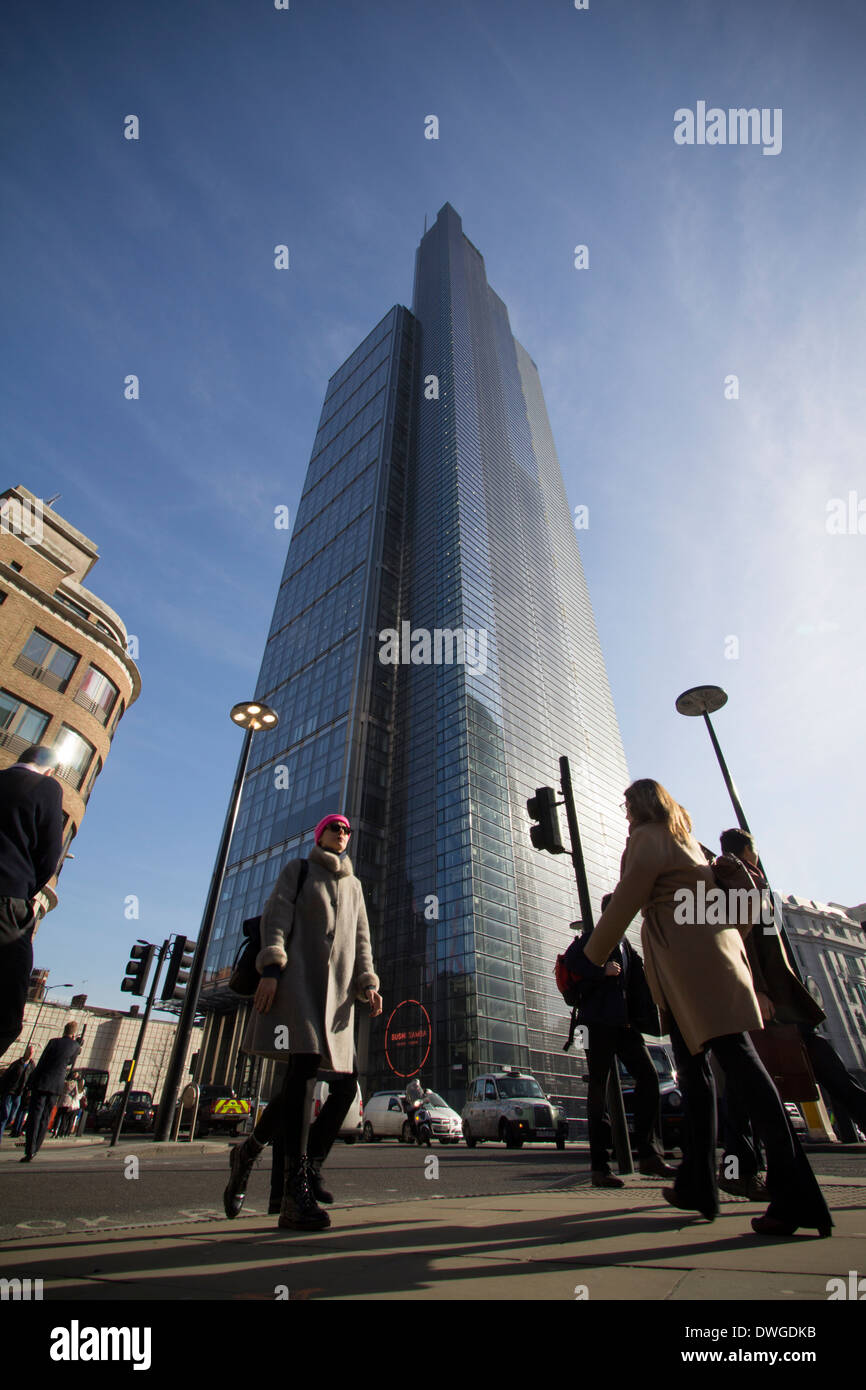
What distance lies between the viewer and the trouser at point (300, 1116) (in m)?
2.89

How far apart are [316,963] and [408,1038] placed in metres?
47.8

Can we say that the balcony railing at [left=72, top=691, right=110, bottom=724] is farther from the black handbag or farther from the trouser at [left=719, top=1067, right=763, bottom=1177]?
the trouser at [left=719, top=1067, right=763, bottom=1177]

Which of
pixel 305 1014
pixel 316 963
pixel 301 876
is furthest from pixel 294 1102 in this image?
pixel 301 876

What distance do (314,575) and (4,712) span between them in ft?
198

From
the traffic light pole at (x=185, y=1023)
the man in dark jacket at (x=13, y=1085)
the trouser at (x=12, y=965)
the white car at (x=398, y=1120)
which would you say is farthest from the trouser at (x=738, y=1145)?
the white car at (x=398, y=1120)

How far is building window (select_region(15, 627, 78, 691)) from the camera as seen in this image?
23266mm

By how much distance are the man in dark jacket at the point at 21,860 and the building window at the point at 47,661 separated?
76.8 ft

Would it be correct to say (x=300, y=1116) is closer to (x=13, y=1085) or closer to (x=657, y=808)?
(x=657, y=808)

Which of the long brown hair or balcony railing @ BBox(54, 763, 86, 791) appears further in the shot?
balcony railing @ BBox(54, 763, 86, 791)

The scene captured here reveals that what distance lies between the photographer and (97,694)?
2588 cm

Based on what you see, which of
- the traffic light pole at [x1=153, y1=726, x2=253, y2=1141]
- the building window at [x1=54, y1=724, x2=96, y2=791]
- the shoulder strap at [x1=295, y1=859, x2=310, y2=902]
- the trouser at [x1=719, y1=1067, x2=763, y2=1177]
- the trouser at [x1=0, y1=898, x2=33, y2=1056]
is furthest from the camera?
the building window at [x1=54, y1=724, x2=96, y2=791]

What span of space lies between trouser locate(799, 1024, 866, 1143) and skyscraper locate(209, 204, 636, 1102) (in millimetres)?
41270


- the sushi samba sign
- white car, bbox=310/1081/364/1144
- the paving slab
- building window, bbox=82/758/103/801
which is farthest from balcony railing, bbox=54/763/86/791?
the sushi samba sign

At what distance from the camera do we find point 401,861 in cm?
5447
